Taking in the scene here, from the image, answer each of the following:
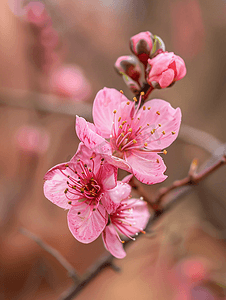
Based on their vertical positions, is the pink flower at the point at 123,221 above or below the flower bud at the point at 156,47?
below

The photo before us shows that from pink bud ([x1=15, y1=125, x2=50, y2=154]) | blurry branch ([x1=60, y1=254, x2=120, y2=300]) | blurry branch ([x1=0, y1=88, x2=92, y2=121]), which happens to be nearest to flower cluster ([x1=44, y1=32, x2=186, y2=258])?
blurry branch ([x1=60, y1=254, x2=120, y2=300])

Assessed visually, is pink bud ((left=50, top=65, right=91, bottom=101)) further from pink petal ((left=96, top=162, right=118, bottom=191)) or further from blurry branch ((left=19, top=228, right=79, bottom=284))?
pink petal ((left=96, top=162, right=118, bottom=191))

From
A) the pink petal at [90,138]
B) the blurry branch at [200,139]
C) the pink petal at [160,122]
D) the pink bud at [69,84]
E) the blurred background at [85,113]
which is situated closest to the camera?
the pink petal at [90,138]

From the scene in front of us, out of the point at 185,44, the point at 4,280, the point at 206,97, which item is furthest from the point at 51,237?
the point at 185,44

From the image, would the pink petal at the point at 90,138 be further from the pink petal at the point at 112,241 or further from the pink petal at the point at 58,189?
the pink petal at the point at 112,241

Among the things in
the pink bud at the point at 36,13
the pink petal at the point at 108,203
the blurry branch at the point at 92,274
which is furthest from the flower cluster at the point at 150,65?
the pink bud at the point at 36,13

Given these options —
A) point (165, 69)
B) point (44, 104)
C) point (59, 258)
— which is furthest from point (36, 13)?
point (59, 258)

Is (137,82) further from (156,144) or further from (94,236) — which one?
(94,236)
